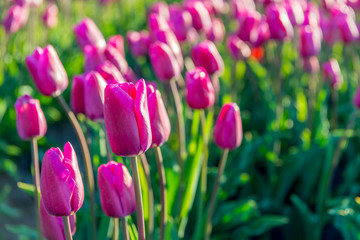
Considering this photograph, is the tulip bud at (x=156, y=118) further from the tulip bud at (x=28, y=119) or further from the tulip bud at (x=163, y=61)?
the tulip bud at (x=163, y=61)

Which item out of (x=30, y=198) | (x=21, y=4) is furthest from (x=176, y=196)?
(x=21, y=4)

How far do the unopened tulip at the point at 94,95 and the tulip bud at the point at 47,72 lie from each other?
0.15m

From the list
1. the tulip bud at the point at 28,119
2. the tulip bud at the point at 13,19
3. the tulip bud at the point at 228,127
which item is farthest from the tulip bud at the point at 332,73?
the tulip bud at the point at 13,19

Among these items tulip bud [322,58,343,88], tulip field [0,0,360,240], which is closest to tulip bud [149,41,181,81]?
tulip field [0,0,360,240]

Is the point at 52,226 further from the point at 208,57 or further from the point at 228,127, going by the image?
the point at 208,57

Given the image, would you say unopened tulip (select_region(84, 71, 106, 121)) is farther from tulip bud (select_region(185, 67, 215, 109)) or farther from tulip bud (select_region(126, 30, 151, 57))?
tulip bud (select_region(126, 30, 151, 57))

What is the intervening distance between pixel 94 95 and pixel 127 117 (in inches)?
15.4

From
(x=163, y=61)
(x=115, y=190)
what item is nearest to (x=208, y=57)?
(x=163, y=61)

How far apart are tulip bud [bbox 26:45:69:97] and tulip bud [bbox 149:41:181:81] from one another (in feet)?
1.09

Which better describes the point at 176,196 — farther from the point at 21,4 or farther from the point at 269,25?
the point at 21,4

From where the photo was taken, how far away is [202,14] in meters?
2.49

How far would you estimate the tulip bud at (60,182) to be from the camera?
0.95 m

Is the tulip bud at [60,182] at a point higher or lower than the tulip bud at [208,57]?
higher

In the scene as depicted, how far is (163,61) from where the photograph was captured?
5.44 ft
